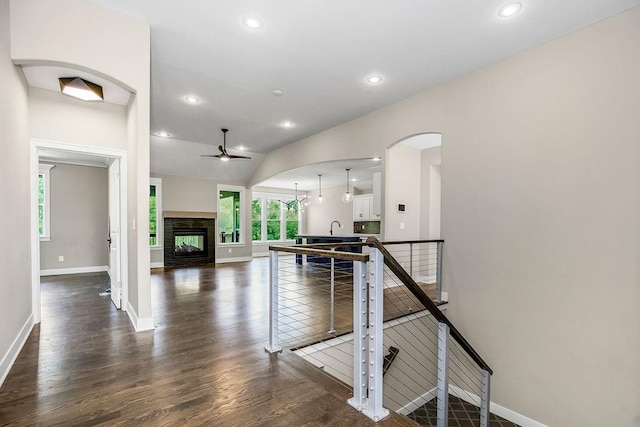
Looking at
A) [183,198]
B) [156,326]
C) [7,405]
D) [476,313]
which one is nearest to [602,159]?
[476,313]

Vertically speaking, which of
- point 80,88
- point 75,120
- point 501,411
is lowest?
point 501,411

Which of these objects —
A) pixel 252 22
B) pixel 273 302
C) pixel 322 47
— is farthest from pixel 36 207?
pixel 322 47

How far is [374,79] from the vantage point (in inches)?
160

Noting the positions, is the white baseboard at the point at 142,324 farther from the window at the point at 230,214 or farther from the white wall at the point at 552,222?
the window at the point at 230,214

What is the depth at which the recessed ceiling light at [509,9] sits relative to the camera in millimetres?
2664

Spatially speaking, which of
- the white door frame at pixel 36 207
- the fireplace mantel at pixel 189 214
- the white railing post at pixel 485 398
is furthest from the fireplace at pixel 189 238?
the white railing post at pixel 485 398

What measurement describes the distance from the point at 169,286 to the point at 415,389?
14.8 ft

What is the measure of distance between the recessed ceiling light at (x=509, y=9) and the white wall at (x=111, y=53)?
335 centimetres

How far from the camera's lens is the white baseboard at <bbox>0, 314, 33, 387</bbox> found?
7.31ft

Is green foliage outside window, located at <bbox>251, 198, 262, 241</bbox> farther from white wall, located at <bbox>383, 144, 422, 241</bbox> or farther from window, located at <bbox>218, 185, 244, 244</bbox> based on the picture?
white wall, located at <bbox>383, 144, 422, 241</bbox>

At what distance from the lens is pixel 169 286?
18.5ft

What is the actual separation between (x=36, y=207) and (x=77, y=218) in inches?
168

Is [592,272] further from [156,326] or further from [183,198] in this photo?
[183,198]

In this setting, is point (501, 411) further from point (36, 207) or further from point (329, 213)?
point (329, 213)
